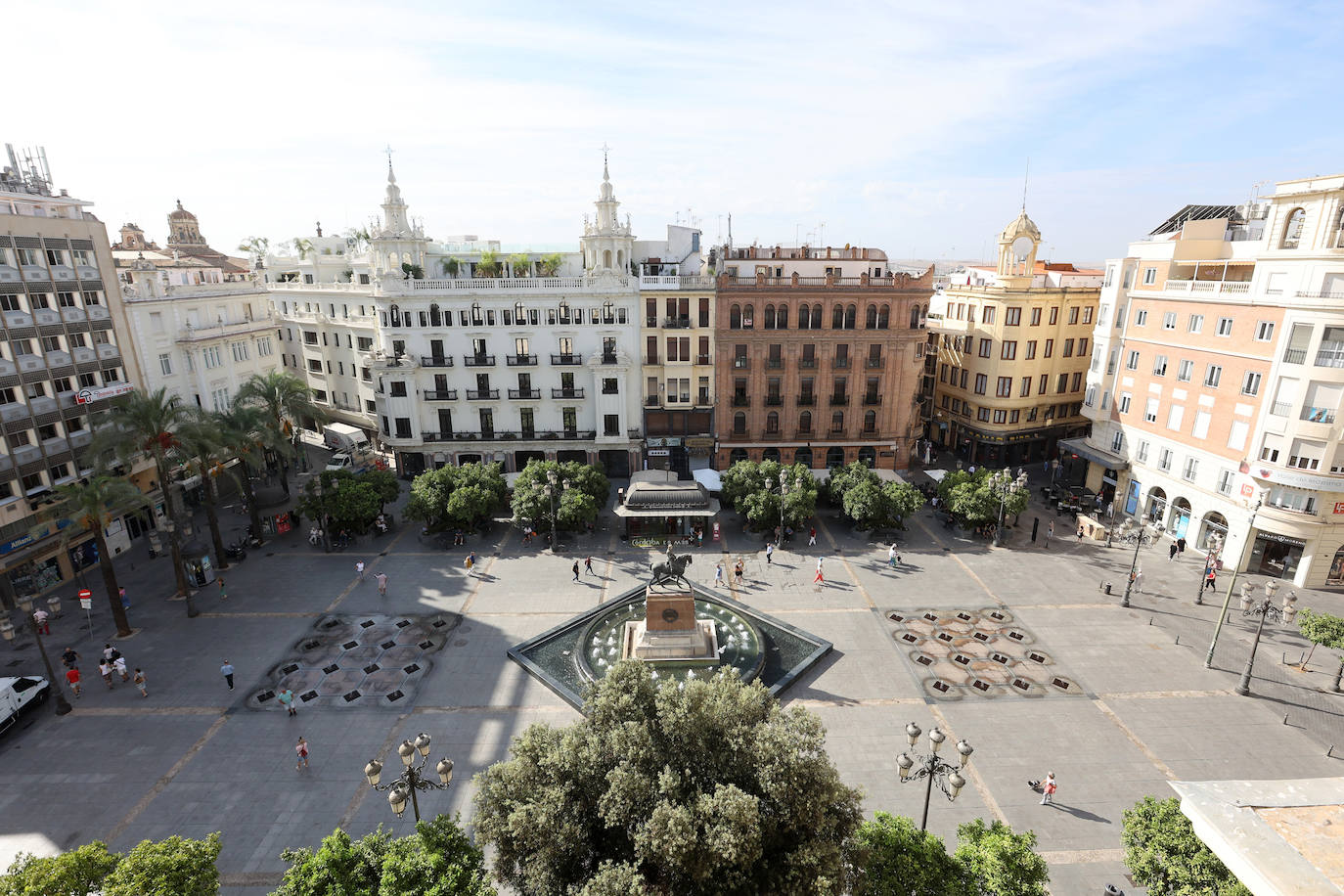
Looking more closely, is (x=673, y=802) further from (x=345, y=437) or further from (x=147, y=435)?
(x=345, y=437)

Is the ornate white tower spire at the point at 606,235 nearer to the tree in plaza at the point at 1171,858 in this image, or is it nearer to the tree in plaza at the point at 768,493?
the tree in plaza at the point at 768,493

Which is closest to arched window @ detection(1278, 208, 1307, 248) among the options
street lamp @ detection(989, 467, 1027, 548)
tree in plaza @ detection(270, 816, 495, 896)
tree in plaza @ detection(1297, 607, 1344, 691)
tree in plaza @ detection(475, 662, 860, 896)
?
street lamp @ detection(989, 467, 1027, 548)

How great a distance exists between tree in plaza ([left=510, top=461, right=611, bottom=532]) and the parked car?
22.7 m

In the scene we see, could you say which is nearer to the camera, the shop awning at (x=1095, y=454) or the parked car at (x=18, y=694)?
the parked car at (x=18, y=694)

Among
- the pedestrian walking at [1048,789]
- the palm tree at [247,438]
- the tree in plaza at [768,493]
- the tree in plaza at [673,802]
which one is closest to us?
the tree in plaza at [673,802]

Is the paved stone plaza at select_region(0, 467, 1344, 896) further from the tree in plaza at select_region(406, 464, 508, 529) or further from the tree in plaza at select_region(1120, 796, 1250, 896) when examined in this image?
the tree in plaza at select_region(1120, 796, 1250, 896)

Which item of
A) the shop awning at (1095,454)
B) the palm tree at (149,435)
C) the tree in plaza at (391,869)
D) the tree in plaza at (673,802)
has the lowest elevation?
the shop awning at (1095,454)

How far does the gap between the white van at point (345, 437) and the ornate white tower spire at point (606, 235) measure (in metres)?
→ 26.5

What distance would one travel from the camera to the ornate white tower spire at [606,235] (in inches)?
2023

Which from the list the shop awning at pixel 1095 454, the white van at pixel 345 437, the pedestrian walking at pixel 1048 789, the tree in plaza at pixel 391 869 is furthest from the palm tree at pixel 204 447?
the shop awning at pixel 1095 454

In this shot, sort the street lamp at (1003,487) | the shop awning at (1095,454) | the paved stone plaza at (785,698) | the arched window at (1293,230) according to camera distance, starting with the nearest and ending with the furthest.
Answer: the paved stone plaza at (785,698), the arched window at (1293,230), the street lamp at (1003,487), the shop awning at (1095,454)

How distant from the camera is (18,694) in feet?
85.8

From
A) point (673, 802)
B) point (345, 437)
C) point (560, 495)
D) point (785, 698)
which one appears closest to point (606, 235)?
point (560, 495)

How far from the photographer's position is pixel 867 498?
40.8m
